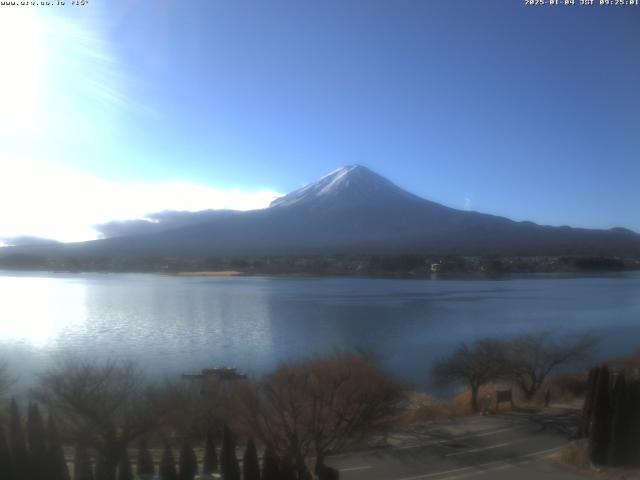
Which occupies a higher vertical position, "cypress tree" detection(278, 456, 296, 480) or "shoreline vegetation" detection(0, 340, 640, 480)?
"shoreline vegetation" detection(0, 340, 640, 480)

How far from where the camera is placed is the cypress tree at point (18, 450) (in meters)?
3.71

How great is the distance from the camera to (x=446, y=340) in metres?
12.3

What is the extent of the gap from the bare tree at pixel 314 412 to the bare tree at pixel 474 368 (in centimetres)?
294

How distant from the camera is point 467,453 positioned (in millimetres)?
5250

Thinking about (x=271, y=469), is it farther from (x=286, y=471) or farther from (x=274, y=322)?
(x=274, y=322)

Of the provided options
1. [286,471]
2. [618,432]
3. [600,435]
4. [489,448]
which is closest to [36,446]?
[286,471]

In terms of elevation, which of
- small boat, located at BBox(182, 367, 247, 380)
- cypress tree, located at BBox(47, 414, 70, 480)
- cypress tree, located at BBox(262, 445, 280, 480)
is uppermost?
cypress tree, located at BBox(47, 414, 70, 480)

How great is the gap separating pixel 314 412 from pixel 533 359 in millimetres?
5624

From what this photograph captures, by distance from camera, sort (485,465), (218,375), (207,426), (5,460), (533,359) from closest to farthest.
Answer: (5,460)
(485,465)
(207,426)
(218,375)
(533,359)

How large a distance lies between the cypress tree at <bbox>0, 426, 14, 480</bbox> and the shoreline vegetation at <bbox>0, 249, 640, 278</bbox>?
97.0 ft

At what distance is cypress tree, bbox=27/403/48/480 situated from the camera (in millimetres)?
3709

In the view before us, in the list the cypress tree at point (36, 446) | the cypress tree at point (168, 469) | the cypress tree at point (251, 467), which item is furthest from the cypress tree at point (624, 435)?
the cypress tree at point (36, 446)

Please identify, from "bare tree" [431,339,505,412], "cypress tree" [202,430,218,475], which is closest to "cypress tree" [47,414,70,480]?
"cypress tree" [202,430,218,475]

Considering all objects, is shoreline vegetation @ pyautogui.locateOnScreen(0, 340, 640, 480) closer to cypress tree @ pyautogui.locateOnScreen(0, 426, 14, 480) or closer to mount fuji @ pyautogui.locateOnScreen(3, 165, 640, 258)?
cypress tree @ pyautogui.locateOnScreen(0, 426, 14, 480)
